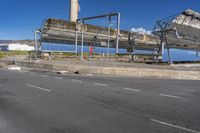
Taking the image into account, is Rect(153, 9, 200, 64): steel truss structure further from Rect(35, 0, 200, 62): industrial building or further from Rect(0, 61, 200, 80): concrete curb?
Rect(0, 61, 200, 80): concrete curb

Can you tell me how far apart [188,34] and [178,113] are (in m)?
34.2

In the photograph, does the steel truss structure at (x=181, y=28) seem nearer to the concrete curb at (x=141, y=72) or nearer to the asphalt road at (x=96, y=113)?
the concrete curb at (x=141, y=72)

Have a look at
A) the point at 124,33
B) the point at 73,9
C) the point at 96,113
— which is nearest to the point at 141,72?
the point at 96,113

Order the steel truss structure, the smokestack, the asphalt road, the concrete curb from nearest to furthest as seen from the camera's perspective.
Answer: the asphalt road
the concrete curb
the steel truss structure
the smokestack

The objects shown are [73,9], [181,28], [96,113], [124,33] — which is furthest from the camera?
[73,9]

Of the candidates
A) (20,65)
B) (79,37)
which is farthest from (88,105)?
(79,37)

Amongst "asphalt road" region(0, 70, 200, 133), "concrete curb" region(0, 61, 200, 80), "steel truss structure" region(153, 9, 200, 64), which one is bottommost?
"asphalt road" region(0, 70, 200, 133)

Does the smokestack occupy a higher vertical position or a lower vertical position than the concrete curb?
higher

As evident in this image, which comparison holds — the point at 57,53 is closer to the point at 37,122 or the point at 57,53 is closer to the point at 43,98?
the point at 43,98

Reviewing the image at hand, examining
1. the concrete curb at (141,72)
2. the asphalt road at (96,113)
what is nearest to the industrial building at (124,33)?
the concrete curb at (141,72)

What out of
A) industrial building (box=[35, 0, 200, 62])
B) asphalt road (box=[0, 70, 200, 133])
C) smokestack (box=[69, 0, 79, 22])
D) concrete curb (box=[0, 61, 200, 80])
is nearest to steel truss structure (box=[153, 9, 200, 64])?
industrial building (box=[35, 0, 200, 62])

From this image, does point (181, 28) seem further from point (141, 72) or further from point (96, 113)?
point (96, 113)

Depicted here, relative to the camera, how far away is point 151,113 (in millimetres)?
8227

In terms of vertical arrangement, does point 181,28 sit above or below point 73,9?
below
